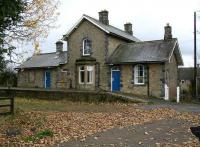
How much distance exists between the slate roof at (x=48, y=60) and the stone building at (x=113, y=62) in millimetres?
520

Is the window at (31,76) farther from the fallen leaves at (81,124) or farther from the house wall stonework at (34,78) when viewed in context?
the fallen leaves at (81,124)

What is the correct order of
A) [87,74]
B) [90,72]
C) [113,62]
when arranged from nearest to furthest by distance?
[113,62]
[90,72]
[87,74]

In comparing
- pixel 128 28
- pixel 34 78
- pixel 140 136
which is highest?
pixel 128 28

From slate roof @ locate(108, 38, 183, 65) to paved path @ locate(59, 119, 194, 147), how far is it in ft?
61.6

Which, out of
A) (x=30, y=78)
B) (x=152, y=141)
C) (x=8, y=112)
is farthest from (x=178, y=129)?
(x=30, y=78)

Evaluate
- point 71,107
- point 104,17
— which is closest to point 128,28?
point 104,17

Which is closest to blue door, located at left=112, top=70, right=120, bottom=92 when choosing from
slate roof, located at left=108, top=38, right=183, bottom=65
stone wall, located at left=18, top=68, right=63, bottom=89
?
slate roof, located at left=108, top=38, right=183, bottom=65

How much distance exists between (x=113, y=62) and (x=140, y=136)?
78.3 feet

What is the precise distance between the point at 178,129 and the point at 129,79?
21554 mm

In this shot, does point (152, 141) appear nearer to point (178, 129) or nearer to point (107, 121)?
point (178, 129)

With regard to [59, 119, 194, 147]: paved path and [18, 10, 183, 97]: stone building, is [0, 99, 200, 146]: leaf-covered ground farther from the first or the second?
[18, 10, 183, 97]: stone building

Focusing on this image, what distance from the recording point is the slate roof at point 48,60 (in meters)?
44.0

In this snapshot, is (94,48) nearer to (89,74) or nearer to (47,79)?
(89,74)

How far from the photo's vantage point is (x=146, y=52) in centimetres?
3678
